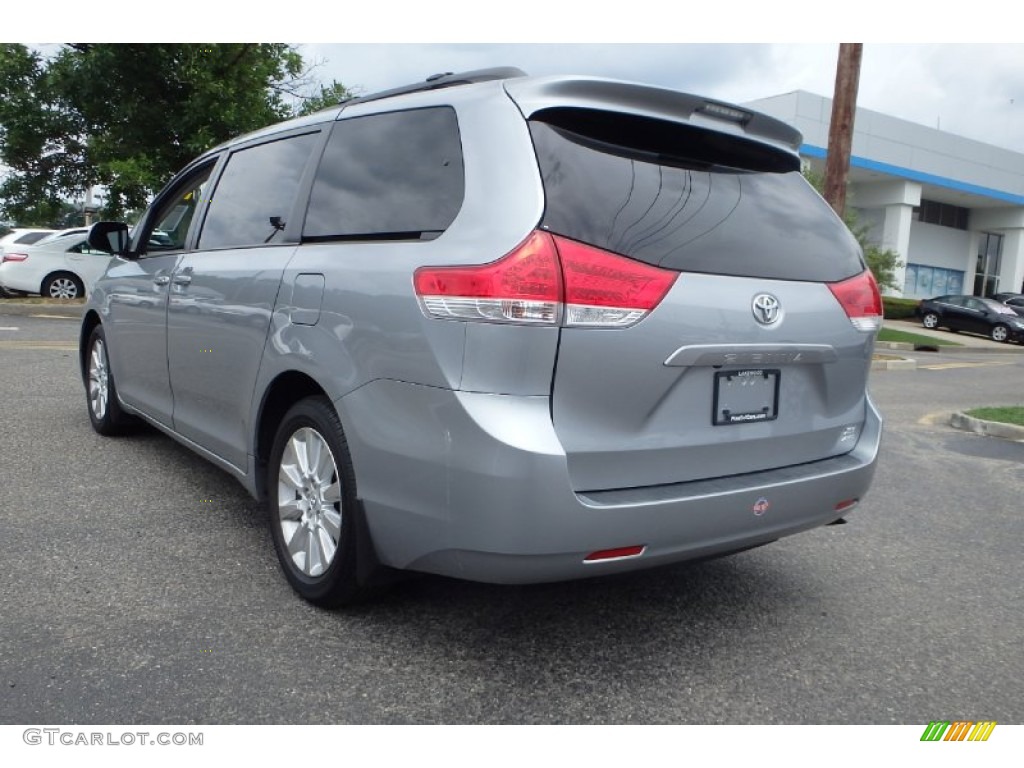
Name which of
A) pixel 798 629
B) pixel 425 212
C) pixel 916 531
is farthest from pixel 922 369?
pixel 425 212

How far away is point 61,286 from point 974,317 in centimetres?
2635

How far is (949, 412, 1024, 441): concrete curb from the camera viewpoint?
303 inches

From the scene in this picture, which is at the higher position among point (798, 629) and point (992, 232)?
point (992, 232)

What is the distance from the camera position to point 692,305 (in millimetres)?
2566

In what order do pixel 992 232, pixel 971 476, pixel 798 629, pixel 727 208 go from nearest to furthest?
pixel 727 208, pixel 798 629, pixel 971 476, pixel 992 232

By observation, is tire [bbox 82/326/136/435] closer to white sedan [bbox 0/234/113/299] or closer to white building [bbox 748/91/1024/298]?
white sedan [bbox 0/234/113/299]

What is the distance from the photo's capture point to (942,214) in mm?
46812

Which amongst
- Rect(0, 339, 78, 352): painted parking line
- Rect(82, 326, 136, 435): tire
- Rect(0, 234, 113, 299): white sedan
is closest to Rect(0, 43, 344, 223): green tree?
Rect(0, 234, 113, 299): white sedan

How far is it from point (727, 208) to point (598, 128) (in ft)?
1.73

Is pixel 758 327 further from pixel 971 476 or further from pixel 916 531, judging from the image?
pixel 971 476

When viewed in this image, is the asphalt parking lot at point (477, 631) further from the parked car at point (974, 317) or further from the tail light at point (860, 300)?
the parked car at point (974, 317)

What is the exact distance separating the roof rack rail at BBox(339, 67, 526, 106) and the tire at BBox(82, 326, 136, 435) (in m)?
3.06
